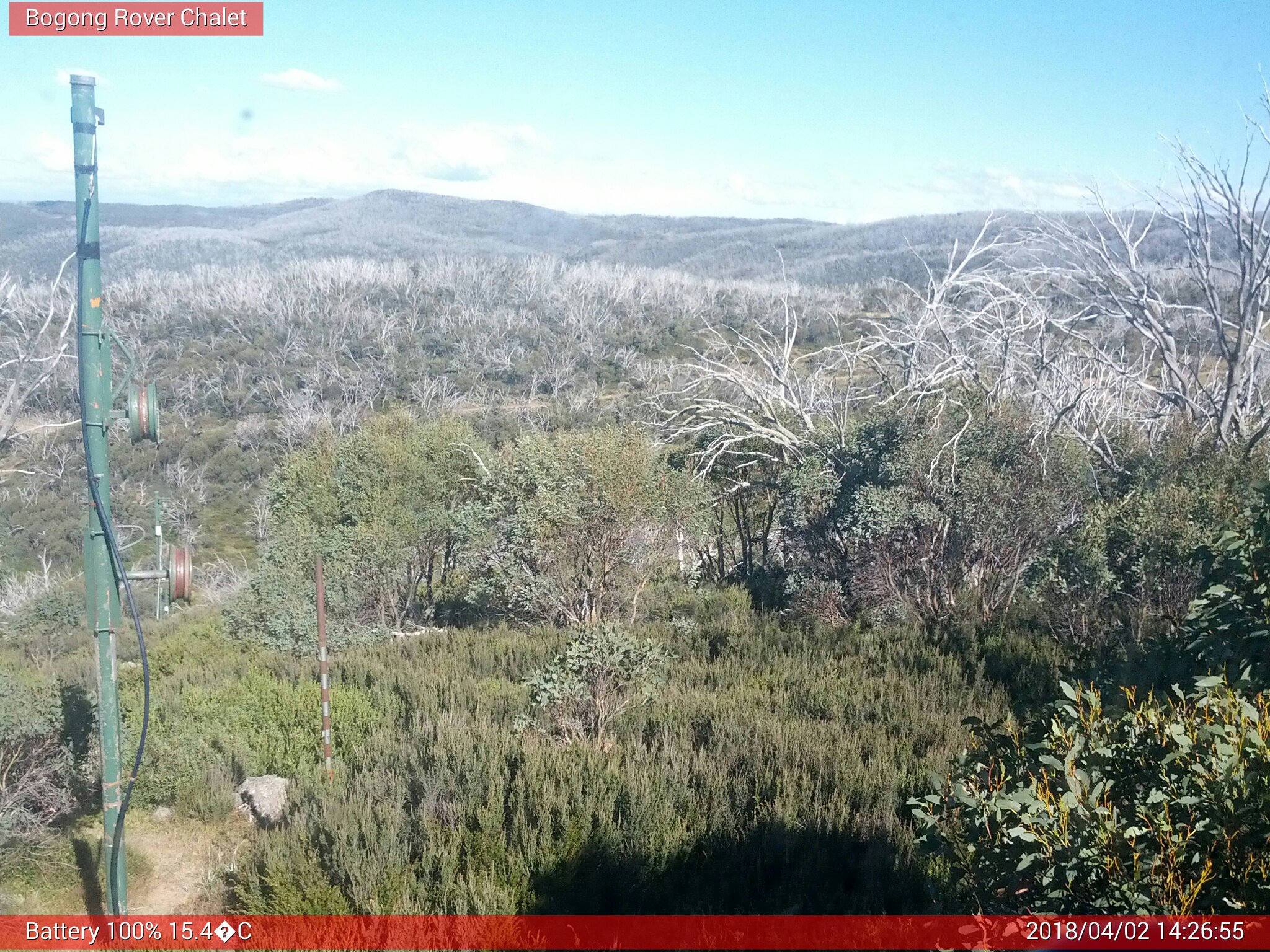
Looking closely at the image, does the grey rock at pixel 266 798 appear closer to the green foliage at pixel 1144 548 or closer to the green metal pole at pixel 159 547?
the green metal pole at pixel 159 547

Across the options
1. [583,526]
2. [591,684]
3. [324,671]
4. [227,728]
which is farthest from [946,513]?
[227,728]

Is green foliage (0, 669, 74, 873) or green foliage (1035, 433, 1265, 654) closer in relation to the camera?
green foliage (0, 669, 74, 873)

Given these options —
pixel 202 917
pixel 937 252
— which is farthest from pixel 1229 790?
pixel 937 252

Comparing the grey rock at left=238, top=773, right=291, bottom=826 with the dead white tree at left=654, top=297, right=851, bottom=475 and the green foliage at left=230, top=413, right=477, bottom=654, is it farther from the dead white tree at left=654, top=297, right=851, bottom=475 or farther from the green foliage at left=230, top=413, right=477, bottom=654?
the dead white tree at left=654, top=297, right=851, bottom=475

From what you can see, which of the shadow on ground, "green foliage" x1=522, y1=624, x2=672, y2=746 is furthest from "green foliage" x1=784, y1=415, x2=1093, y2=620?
the shadow on ground

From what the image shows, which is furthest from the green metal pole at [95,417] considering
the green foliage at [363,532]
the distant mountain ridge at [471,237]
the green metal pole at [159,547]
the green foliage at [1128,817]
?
the distant mountain ridge at [471,237]

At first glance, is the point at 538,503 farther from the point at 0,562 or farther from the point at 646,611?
the point at 0,562

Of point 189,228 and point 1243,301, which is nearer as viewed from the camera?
point 1243,301

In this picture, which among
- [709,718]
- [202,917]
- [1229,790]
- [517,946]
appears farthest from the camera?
[709,718]
